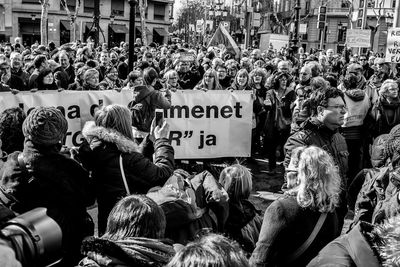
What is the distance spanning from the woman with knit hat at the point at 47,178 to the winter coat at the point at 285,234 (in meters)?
1.21

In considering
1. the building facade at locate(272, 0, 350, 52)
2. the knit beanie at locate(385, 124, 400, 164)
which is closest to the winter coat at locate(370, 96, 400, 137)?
the knit beanie at locate(385, 124, 400, 164)

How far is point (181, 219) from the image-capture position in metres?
2.62

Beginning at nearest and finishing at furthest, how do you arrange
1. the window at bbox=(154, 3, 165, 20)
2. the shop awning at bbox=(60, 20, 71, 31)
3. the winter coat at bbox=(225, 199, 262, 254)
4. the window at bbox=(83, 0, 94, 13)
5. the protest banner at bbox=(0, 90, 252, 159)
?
the winter coat at bbox=(225, 199, 262, 254)
the protest banner at bbox=(0, 90, 252, 159)
the shop awning at bbox=(60, 20, 71, 31)
the window at bbox=(83, 0, 94, 13)
the window at bbox=(154, 3, 165, 20)

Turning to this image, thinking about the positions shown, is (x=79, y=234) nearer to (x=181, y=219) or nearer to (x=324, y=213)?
(x=181, y=219)

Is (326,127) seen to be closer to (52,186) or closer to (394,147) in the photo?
(394,147)

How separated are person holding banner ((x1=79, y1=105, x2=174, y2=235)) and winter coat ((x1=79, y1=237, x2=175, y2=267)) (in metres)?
1.28

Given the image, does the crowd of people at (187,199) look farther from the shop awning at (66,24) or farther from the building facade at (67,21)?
the shop awning at (66,24)

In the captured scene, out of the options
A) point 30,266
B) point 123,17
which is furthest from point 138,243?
point 123,17

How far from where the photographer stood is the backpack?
5.57 meters

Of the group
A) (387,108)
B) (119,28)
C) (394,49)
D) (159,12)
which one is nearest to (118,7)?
(119,28)

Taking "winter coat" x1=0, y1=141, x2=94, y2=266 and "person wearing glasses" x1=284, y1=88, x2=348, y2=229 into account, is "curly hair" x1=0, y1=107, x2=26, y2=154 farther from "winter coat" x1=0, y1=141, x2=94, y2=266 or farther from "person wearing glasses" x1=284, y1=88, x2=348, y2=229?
"person wearing glasses" x1=284, y1=88, x2=348, y2=229

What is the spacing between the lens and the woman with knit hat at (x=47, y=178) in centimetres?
284

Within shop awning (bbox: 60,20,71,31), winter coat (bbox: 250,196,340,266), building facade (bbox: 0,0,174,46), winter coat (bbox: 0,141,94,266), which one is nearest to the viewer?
winter coat (bbox: 250,196,340,266)

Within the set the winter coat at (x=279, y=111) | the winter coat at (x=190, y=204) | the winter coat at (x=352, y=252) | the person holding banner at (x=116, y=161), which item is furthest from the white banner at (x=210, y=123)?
the winter coat at (x=352, y=252)
